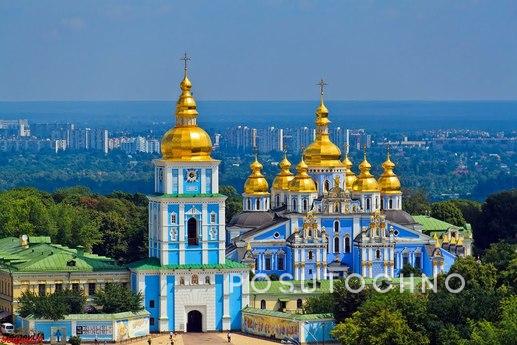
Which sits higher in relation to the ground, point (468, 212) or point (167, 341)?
point (468, 212)

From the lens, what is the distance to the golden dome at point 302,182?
5544 centimetres

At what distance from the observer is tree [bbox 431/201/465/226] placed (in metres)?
63.9

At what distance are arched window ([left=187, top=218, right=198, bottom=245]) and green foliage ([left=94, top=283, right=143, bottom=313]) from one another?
214 cm

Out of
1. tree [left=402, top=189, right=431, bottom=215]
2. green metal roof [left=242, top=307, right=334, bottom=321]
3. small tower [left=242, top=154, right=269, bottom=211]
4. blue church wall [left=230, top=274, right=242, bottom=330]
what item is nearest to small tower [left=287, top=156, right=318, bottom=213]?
small tower [left=242, top=154, right=269, bottom=211]

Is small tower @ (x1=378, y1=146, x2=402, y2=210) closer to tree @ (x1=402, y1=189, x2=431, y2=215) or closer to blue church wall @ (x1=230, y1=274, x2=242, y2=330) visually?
tree @ (x1=402, y1=189, x2=431, y2=215)

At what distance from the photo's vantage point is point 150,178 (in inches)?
5032

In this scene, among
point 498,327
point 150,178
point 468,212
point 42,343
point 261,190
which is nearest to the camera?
point 498,327

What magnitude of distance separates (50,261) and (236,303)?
4.42m

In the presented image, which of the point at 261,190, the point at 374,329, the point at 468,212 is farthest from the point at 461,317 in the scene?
the point at 468,212

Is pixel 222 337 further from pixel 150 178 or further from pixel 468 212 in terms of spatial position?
pixel 150 178

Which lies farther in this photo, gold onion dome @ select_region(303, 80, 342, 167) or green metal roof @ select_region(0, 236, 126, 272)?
gold onion dome @ select_region(303, 80, 342, 167)

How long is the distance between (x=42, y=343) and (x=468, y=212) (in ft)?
86.4

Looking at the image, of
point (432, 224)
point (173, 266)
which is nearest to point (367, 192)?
point (432, 224)

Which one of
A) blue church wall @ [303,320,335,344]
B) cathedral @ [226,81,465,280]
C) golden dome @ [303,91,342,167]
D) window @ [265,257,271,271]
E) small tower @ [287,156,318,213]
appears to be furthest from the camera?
golden dome @ [303,91,342,167]
